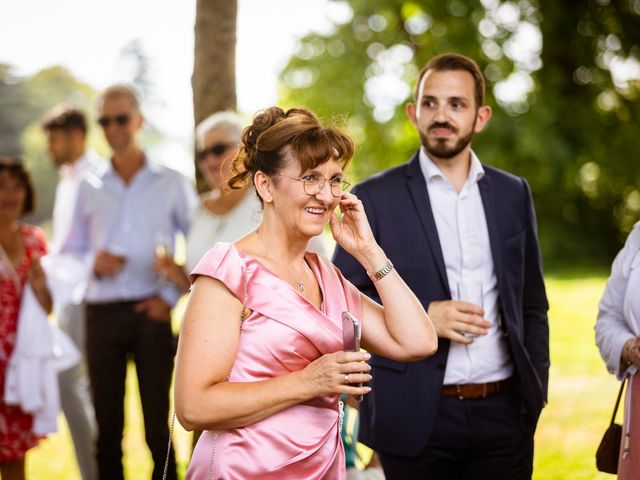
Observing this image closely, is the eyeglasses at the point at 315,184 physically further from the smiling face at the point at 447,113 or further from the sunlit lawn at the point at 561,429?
the sunlit lawn at the point at 561,429

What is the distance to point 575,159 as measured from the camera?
70.9 ft

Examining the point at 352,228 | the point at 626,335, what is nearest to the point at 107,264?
the point at 352,228

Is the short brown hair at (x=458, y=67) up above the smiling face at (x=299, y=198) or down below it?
above

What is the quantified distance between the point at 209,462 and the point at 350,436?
137cm

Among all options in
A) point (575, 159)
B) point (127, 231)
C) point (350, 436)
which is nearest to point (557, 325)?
point (575, 159)

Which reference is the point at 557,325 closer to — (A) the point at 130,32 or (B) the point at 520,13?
(B) the point at 520,13

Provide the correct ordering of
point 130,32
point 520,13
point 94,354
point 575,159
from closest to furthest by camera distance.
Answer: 1. point 94,354
2. point 520,13
3. point 575,159
4. point 130,32

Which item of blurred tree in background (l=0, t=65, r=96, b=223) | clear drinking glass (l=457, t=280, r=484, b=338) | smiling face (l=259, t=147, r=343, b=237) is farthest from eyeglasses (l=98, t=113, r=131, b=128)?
blurred tree in background (l=0, t=65, r=96, b=223)

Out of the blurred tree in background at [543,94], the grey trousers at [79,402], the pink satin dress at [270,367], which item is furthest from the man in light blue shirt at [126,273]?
the blurred tree in background at [543,94]

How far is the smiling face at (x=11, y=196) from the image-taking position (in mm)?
5445

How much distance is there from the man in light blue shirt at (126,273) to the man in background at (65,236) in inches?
10.8

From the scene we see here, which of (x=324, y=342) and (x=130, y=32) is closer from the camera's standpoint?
(x=324, y=342)

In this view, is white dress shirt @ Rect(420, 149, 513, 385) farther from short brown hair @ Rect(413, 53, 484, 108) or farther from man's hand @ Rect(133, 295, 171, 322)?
man's hand @ Rect(133, 295, 171, 322)

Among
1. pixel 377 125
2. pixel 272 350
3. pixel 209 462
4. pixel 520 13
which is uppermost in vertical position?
pixel 520 13
